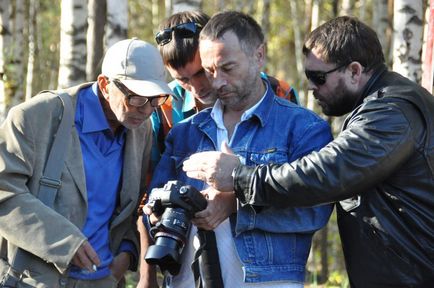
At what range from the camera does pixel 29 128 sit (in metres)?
4.32

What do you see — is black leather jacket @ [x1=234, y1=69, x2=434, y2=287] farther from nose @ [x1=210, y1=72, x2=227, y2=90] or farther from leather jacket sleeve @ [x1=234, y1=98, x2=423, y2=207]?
nose @ [x1=210, y1=72, x2=227, y2=90]

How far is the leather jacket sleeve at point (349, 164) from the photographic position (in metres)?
3.91

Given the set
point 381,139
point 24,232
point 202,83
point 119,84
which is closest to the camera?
point 381,139

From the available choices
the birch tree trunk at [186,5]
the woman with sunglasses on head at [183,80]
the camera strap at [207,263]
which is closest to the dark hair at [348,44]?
the woman with sunglasses on head at [183,80]

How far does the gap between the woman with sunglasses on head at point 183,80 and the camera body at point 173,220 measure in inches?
29.4

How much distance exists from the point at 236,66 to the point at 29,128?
1178 mm

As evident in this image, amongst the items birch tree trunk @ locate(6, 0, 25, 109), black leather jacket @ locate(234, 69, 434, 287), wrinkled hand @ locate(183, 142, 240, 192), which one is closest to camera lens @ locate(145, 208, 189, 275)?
wrinkled hand @ locate(183, 142, 240, 192)

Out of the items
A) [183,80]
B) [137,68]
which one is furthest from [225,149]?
[183,80]

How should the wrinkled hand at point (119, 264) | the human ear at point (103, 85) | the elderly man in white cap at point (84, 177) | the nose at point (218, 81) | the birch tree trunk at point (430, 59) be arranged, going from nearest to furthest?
the elderly man in white cap at point (84, 177), the nose at point (218, 81), the human ear at point (103, 85), the wrinkled hand at point (119, 264), the birch tree trunk at point (430, 59)

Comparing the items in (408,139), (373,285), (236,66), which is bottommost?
(373,285)

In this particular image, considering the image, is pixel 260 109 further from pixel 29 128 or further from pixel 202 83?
pixel 29 128

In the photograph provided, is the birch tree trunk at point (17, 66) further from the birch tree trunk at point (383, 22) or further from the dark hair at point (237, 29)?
the dark hair at point (237, 29)

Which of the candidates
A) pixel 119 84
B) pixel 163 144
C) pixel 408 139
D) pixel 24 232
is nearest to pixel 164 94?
pixel 119 84

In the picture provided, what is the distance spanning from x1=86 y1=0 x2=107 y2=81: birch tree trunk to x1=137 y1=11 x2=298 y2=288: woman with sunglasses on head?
4.26m
